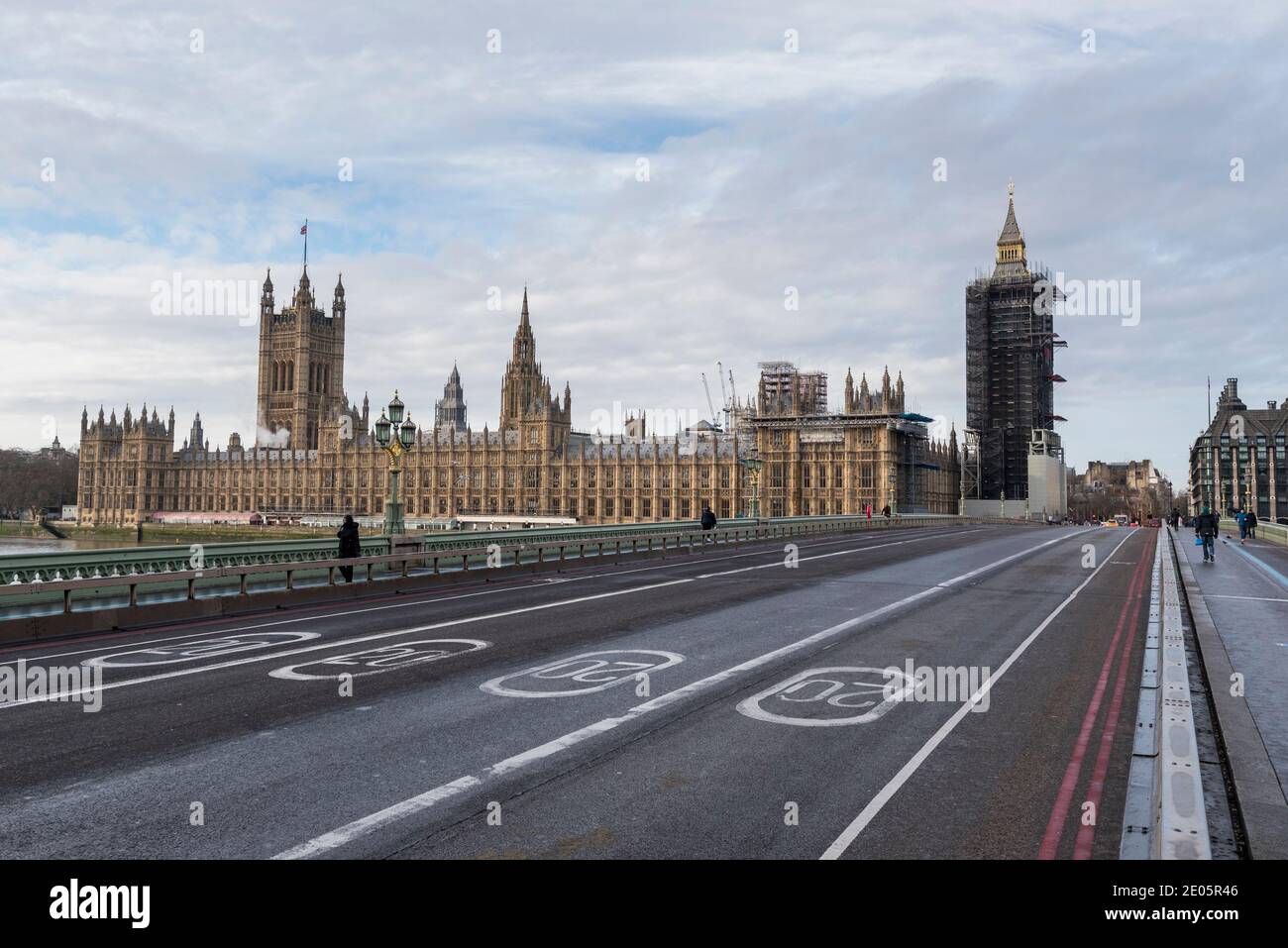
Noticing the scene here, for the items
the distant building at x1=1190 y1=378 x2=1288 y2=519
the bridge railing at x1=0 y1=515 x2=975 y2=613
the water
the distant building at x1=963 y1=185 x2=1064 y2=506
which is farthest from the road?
the distant building at x1=1190 y1=378 x2=1288 y2=519

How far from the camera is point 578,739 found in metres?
9.23

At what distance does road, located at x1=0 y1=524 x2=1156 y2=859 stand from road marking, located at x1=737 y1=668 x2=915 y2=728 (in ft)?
0.19

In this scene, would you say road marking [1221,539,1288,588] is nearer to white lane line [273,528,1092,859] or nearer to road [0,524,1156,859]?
road [0,524,1156,859]

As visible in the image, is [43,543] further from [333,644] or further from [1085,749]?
[1085,749]

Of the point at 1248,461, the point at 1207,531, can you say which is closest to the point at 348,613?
the point at 1207,531

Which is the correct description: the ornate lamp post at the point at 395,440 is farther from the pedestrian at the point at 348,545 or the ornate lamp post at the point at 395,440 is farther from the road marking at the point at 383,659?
the road marking at the point at 383,659

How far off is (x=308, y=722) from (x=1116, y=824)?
25.8 ft

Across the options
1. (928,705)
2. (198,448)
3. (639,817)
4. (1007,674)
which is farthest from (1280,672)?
(198,448)

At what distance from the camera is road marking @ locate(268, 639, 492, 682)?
40.8ft

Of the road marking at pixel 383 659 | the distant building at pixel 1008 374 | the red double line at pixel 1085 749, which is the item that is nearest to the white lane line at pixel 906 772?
the red double line at pixel 1085 749

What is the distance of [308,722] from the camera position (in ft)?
32.2

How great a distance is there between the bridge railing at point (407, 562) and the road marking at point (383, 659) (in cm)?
571

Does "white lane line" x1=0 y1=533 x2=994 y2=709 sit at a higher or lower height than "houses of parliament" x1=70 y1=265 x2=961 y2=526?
lower

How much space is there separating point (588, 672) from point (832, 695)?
137 inches
